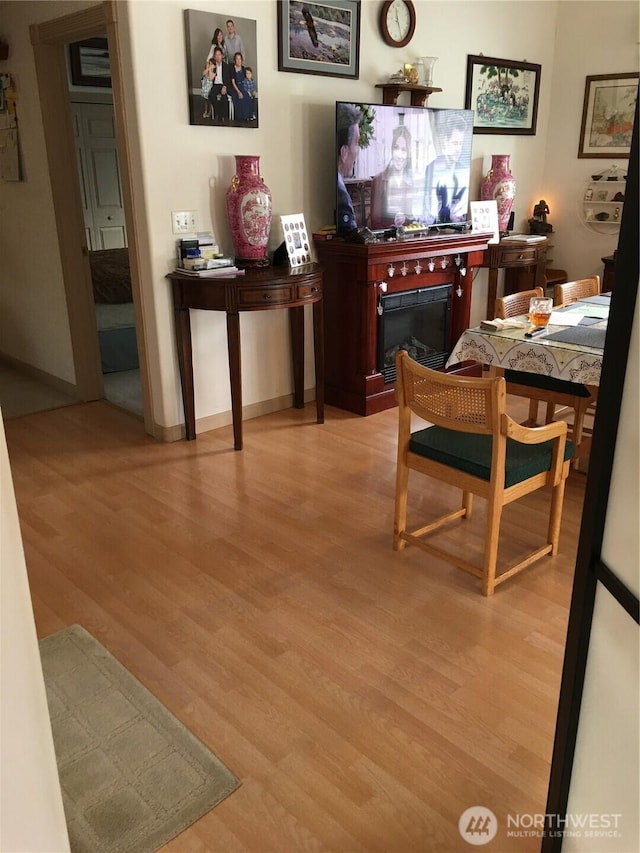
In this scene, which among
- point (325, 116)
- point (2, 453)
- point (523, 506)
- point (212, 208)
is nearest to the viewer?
point (2, 453)

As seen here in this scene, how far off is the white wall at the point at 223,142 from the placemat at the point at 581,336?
1739 mm

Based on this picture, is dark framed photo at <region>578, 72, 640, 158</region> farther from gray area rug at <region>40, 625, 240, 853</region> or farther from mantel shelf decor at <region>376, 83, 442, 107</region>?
gray area rug at <region>40, 625, 240, 853</region>

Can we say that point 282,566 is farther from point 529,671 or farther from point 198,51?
point 198,51

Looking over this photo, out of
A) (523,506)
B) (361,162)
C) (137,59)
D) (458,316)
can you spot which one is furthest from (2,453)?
(458,316)

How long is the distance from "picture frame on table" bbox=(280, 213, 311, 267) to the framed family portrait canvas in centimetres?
52

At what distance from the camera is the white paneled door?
6273 millimetres

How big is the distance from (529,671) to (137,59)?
3.00 metres

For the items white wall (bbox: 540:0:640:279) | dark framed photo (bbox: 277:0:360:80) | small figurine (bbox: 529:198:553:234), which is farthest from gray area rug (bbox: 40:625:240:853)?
white wall (bbox: 540:0:640:279)

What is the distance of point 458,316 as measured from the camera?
188 inches

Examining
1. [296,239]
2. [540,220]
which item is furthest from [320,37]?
[540,220]

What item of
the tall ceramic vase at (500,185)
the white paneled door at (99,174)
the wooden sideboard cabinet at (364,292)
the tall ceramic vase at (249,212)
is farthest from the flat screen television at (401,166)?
the white paneled door at (99,174)

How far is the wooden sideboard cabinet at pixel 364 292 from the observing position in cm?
400

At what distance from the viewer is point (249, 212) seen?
3.61 meters

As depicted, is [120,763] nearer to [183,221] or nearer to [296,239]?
[183,221]
